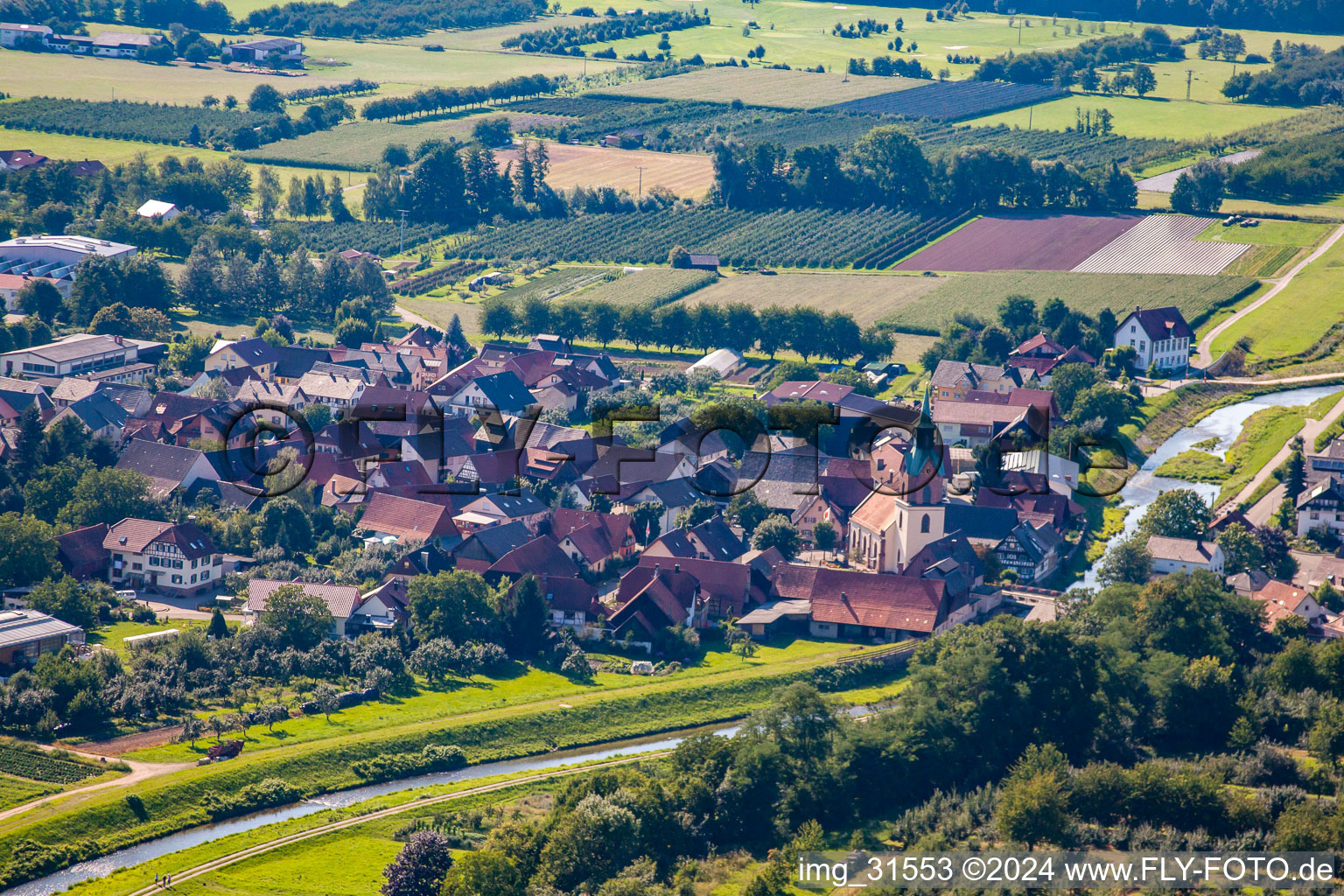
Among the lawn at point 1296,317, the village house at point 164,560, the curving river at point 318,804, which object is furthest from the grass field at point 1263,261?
the village house at point 164,560

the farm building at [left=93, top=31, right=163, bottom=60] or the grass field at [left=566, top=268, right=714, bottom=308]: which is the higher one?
the farm building at [left=93, top=31, right=163, bottom=60]

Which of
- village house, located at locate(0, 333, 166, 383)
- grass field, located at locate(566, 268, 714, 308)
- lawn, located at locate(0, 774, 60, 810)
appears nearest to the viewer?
lawn, located at locate(0, 774, 60, 810)

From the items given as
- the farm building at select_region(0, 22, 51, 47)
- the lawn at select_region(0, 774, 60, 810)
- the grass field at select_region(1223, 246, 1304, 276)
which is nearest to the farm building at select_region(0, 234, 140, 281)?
the lawn at select_region(0, 774, 60, 810)

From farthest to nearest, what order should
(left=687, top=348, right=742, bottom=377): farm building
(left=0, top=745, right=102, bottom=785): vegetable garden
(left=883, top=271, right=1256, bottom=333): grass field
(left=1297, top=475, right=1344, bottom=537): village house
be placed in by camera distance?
(left=883, top=271, right=1256, bottom=333): grass field, (left=687, top=348, right=742, bottom=377): farm building, (left=1297, top=475, right=1344, bottom=537): village house, (left=0, top=745, right=102, bottom=785): vegetable garden

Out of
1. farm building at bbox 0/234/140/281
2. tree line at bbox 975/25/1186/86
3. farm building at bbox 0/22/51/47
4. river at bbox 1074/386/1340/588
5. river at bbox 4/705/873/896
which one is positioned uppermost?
farm building at bbox 0/22/51/47

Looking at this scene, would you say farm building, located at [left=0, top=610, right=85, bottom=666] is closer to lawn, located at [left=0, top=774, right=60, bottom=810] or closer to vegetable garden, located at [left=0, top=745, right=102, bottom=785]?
vegetable garden, located at [left=0, top=745, right=102, bottom=785]

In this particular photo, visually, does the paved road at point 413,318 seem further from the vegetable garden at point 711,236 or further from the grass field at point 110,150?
the grass field at point 110,150

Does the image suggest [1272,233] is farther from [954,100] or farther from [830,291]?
[954,100]

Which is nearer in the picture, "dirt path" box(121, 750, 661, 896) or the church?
"dirt path" box(121, 750, 661, 896)
